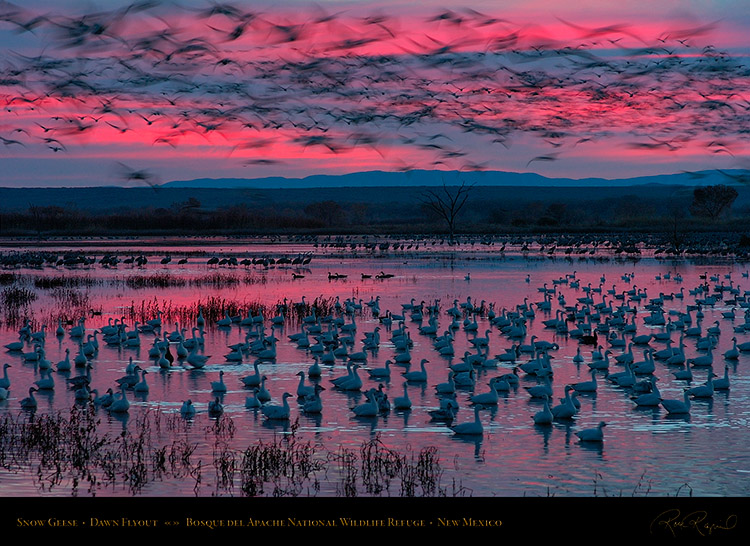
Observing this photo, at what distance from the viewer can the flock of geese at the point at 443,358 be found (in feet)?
50.5

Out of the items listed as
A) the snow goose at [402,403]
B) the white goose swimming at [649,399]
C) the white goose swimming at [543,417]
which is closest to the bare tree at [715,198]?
the white goose swimming at [649,399]

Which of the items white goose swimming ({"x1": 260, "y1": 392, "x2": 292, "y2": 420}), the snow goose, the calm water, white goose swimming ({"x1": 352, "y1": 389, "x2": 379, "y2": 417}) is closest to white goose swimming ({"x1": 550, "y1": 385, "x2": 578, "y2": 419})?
the calm water

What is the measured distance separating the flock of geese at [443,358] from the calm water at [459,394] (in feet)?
0.40

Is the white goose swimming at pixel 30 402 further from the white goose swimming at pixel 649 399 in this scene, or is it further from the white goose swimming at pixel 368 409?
the white goose swimming at pixel 649 399

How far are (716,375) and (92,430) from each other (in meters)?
11.5

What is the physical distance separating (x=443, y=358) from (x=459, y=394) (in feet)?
13.8

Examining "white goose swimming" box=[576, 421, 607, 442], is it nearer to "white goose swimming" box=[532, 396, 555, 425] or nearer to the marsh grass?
"white goose swimming" box=[532, 396, 555, 425]

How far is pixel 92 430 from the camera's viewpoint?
1380 centimetres

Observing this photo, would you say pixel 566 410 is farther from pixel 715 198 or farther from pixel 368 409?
pixel 715 198

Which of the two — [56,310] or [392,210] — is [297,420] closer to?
[56,310]

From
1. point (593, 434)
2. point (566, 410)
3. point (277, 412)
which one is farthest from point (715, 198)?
point (277, 412)

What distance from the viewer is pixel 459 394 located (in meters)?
16.8
